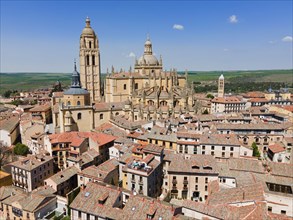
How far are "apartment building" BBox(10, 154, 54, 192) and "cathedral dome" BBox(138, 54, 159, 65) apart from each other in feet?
181

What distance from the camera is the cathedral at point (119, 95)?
6919 centimetres

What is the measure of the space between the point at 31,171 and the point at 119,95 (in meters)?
46.8

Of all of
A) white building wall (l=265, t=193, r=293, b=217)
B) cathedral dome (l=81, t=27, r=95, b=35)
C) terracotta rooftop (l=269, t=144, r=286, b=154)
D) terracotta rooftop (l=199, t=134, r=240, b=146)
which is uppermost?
cathedral dome (l=81, t=27, r=95, b=35)

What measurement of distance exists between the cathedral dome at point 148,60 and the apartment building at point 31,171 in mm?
55047

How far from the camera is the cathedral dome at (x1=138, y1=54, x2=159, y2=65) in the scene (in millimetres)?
93425

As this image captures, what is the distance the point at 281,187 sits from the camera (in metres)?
35.2

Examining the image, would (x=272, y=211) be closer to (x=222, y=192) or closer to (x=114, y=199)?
(x=222, y=192)

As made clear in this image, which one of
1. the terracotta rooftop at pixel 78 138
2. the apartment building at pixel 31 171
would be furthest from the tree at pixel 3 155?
the terracotta rooftop at pixel 78 138

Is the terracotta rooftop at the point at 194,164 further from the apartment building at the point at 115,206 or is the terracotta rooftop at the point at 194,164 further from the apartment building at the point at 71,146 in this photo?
the apartment building at the point at 71,146

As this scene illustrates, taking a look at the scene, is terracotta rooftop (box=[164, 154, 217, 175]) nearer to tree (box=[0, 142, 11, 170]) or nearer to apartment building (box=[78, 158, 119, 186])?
apartment building (box=[78, 158, 119, 186])

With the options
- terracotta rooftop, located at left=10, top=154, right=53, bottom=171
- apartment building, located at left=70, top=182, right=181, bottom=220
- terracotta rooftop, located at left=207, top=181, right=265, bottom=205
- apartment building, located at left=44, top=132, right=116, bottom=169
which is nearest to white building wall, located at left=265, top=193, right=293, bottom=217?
terracotta rooftop, located at left=207, top=181, right=265, bottom=205

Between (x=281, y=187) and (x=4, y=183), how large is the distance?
163ft

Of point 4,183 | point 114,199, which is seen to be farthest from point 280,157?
point 4,183

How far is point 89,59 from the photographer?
91.2 m
